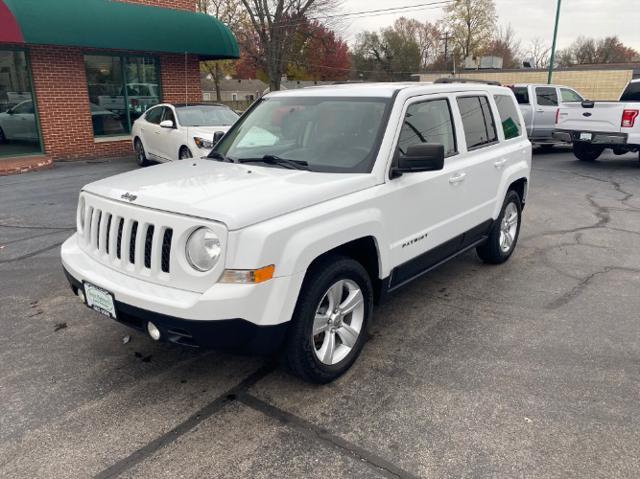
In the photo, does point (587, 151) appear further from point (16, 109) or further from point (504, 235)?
point (16, 109)

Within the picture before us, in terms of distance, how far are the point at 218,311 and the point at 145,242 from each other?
671 mm

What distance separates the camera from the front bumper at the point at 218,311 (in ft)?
9.11

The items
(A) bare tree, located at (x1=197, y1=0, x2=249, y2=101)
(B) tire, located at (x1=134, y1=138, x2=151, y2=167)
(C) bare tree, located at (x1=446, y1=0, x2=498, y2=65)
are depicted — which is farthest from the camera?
(C) bare tree, located at (x1=446, y1=0, x2=498, y2=65)

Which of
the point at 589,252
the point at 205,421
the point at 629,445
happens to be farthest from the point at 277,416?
the point at 589,252

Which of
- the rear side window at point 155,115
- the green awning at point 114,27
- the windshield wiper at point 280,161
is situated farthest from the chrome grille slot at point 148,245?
the green awning at point 114,27

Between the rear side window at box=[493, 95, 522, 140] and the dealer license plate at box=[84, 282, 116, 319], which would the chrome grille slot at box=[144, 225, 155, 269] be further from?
the rear side window at box=[493, 95, 522, 140]

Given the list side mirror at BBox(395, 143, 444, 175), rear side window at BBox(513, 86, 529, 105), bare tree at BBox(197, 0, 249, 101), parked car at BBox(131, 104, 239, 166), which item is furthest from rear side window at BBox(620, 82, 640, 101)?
bare tree at BBox(197, 0, 249, 101)

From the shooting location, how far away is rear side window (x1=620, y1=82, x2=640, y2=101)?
492 inches

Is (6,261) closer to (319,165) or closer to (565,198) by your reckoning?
(319,165)

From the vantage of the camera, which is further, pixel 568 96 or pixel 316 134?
pixel 568 96

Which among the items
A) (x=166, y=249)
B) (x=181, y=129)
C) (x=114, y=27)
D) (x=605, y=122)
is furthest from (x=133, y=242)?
(x=605, y=122)

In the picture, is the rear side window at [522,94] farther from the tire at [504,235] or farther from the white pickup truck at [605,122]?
the tire at [504,235]

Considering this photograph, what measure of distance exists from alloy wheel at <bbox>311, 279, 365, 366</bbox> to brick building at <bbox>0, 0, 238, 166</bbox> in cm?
1123

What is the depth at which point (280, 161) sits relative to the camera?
385 cm
